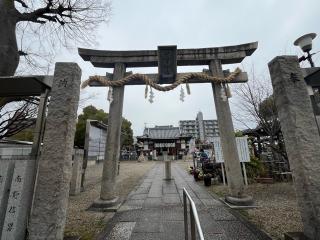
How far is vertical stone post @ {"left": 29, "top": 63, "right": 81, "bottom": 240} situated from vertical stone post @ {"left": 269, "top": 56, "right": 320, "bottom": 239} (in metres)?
3.53

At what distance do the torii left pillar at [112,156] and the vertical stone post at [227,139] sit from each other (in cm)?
288

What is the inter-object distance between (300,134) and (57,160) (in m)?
3.78

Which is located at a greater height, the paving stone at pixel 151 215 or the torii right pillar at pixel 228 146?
the torii right pillar at pixel 228 146

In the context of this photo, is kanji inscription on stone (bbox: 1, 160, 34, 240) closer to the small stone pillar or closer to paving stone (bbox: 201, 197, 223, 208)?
paving stone (bbox: 201, 197, 223, 208)

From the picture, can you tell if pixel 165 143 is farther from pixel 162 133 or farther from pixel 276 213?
pixel 276 213

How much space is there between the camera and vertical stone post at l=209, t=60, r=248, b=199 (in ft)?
16.9

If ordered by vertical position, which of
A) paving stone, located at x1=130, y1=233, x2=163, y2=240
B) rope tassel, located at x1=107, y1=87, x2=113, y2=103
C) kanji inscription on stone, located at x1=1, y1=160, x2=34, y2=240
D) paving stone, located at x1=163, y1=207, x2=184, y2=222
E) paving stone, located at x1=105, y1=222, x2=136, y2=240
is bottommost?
paving stone, located at x1=130, y1=233, x2=163, y2=240

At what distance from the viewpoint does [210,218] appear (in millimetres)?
4266

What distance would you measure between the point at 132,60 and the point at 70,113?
3.30 metres

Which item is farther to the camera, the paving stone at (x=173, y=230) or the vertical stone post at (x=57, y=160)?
the paving stone at (x=173, y=230)

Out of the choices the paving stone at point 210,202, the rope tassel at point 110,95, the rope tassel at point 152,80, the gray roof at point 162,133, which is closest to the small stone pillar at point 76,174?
the rope tassel at point 110,95

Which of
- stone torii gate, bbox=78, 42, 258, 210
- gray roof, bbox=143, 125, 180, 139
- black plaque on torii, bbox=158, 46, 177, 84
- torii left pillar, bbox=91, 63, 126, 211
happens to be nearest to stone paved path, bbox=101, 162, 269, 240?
torii left pillar, bbox=91, 63, 126, 211

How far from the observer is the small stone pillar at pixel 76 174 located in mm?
6852

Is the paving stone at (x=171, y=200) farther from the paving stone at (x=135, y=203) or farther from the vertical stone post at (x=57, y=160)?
the vertical stone post at (x=57, y=160)
